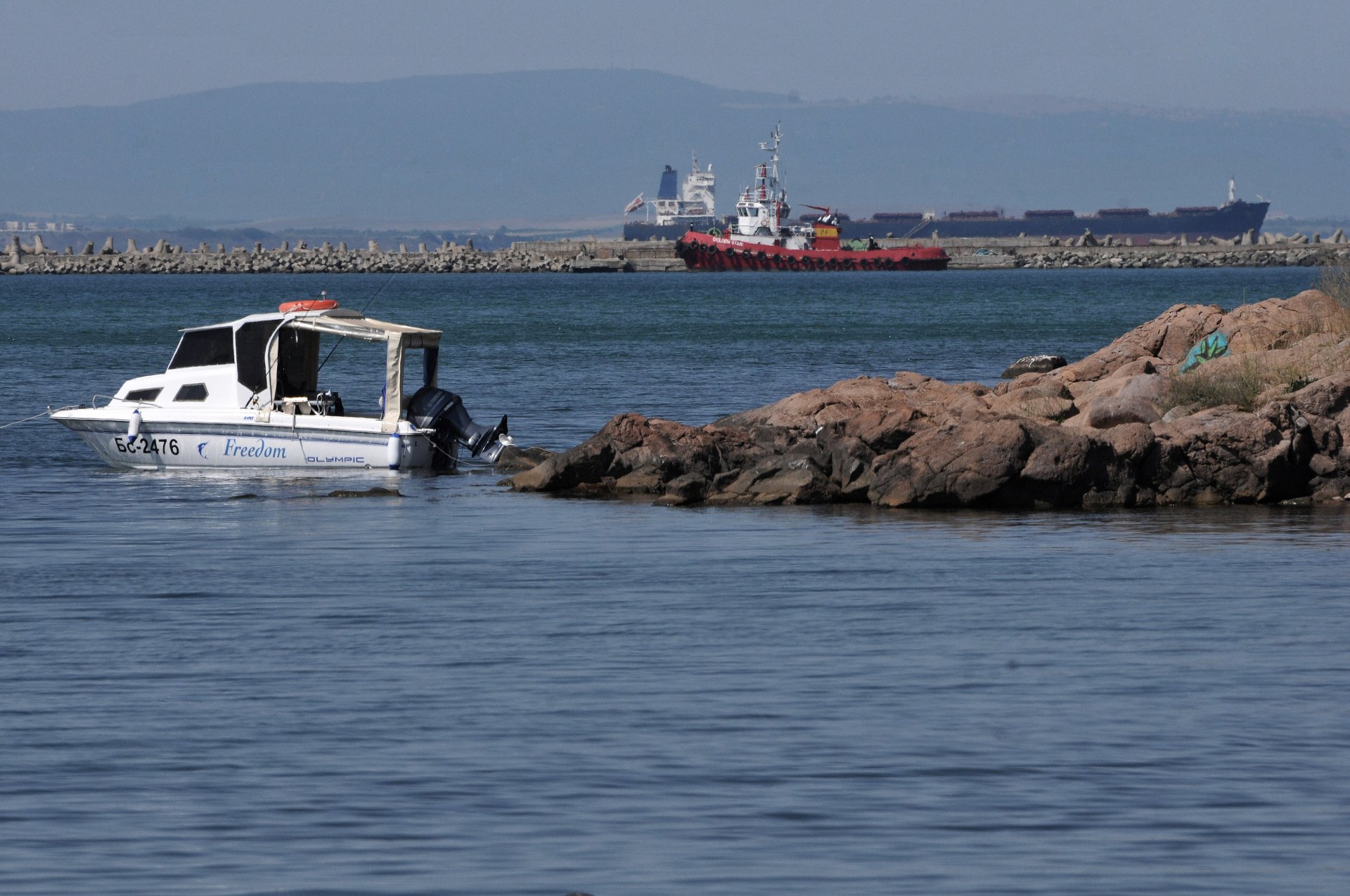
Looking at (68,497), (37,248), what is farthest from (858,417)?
(37,248)

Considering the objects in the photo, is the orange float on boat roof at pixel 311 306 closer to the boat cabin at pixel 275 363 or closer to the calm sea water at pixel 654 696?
the boat cabin at pixel 275 363

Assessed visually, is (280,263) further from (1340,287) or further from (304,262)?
(1340,287)

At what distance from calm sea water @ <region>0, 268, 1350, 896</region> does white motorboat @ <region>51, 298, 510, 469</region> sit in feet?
2.21

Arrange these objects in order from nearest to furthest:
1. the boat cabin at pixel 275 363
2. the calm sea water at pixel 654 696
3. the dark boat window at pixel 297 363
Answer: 1. the calm sea water at pixel 654 696
2. the boat cabin at pixel 275 363
3. the dark boat window at pixel 297 363

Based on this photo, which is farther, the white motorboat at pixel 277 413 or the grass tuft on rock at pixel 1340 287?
the grass tuft on rock at pixel 1340 287

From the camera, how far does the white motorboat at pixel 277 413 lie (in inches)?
912

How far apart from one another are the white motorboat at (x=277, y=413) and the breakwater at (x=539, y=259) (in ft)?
416

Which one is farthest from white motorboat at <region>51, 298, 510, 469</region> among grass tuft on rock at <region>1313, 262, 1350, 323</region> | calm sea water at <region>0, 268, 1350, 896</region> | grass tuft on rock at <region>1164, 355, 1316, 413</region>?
grass tuft on rock at <region>1313, 262, 1350, 323</region>

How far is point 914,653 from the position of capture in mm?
12203

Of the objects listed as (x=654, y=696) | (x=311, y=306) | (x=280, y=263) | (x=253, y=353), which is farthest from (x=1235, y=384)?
(x=280, y=263)

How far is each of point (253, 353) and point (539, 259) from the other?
470 feet

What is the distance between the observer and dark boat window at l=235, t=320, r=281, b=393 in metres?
23.5

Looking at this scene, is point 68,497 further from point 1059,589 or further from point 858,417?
point 1059,589

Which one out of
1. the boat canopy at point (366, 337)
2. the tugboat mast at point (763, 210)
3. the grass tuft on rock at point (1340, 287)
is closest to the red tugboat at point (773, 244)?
the tugboat mast at point (763, 210)
